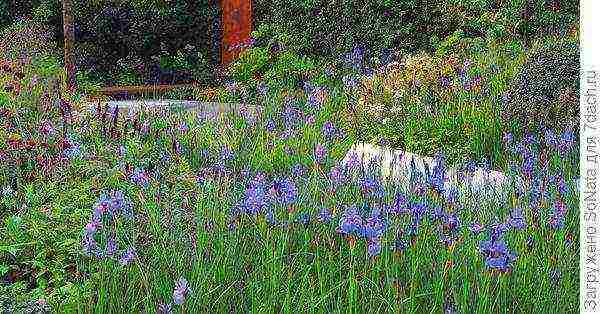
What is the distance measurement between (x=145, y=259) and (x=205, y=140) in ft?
9.47

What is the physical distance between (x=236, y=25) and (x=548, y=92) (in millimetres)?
6209

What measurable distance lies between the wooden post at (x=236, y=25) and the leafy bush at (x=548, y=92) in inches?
229

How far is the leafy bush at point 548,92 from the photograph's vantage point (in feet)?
17.6

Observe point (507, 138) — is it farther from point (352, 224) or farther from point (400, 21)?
point (400, 21)

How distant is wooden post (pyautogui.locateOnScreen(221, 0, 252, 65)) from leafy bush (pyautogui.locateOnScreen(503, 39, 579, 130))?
5.83 metres

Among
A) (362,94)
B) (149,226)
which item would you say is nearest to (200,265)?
(149,226)

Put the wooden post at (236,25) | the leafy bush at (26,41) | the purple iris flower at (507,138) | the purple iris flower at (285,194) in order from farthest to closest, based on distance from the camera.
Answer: the wooden post at (236,25) < the leafy bush at (26,41) < the purple iris flower at (507,138) < the purple iris flower at (285,194)

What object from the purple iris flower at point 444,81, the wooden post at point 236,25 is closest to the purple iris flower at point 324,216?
the purple iris flower at point 444,81

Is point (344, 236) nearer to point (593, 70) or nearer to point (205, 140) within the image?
point (593, 70)

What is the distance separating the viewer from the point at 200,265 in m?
3.06

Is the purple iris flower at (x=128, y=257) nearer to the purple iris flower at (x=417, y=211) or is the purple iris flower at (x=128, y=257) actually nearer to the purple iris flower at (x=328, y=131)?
the purple iris flower at (x=417, y=211)

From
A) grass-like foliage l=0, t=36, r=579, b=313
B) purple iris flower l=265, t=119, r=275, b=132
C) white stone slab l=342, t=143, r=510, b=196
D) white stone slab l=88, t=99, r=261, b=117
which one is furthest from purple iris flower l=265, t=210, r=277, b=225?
white stone slab l=88, t=99, r=261, b=117

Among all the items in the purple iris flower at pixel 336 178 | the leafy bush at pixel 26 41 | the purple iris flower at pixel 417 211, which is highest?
the leafy bush at pixel 26 41

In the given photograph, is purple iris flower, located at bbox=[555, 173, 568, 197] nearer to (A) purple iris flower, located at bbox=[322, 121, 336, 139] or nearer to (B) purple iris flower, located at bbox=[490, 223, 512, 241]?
(B) purple iris flower, located at bbox=[490, 223, 512, 241]
